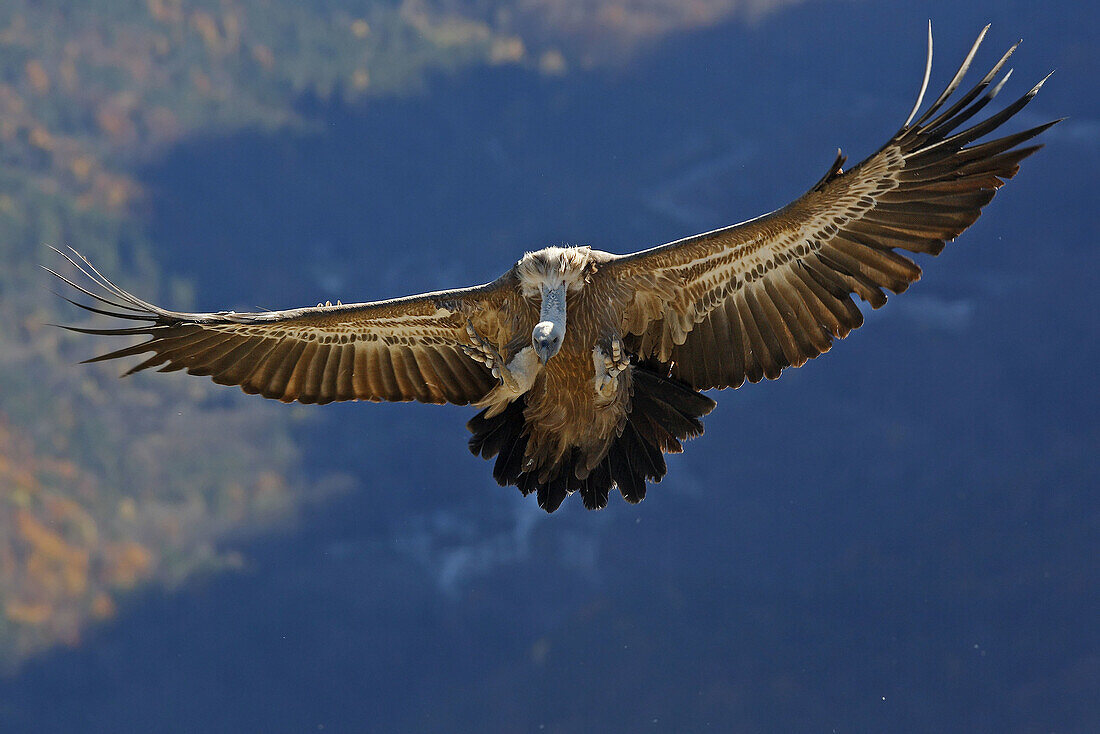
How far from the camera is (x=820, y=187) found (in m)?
8.11

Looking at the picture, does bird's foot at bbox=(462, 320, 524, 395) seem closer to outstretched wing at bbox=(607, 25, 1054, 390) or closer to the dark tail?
the dark tail

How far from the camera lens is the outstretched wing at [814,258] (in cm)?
803

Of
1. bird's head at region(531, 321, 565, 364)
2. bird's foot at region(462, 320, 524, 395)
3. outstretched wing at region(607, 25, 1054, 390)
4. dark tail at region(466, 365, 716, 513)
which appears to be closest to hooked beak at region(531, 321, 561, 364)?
bird's head at region(531, 321, 565, 364)

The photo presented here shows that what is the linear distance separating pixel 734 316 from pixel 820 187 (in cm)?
118

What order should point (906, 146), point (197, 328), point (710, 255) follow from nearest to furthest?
point (906, 146)
point (710, 255)
point (197, 328)

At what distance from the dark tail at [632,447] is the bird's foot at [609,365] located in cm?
41

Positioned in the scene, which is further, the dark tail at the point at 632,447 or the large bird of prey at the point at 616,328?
the dark tail at the point at 632,447

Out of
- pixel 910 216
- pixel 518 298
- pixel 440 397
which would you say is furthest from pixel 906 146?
pixel 440 397

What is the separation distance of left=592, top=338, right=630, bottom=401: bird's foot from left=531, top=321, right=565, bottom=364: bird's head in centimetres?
49

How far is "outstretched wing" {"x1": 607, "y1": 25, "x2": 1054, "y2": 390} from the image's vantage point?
8.03m

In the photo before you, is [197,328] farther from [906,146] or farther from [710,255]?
[906,146]

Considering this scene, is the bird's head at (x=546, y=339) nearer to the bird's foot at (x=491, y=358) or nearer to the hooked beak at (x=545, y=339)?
the hooked beak at (x=545, y=339)

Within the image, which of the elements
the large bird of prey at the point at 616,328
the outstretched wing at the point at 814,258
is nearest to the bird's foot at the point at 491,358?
the large bird of prey at the point at 616,328

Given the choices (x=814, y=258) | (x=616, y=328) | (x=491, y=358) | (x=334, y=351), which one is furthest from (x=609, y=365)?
(x=334, y=351)
